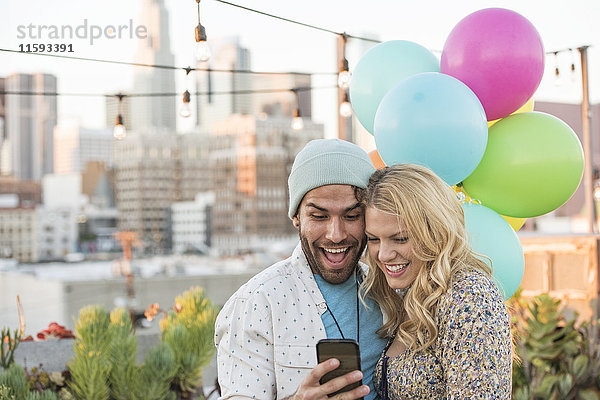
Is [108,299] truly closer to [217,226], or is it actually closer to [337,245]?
[217,226]

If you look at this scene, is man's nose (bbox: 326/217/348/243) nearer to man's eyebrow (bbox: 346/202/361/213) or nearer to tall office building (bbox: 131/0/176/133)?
man's eyebrow (bbox: 346/202/361/213)

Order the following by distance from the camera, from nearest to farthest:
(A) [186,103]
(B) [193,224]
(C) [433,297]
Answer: (C) [433,297] → (A) [186,103] → (B) [193,224]

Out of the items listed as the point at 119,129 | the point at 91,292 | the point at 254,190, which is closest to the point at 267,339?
the point at 119,129

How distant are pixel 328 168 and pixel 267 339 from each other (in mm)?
460

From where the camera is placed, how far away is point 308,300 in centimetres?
160

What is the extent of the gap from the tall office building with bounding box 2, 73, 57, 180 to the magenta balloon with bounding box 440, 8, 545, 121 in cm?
11626

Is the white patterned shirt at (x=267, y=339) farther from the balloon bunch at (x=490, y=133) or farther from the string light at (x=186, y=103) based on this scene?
the string light at (x=186, y=103)

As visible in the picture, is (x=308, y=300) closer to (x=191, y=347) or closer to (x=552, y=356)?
(x=191, y=347)

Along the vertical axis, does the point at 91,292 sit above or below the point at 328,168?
below

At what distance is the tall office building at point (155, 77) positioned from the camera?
424 feet

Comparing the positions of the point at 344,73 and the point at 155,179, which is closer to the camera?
the point at 344,73

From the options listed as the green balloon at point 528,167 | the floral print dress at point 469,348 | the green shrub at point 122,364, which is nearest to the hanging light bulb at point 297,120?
the green shrub at point 122,364

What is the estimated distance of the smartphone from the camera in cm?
127

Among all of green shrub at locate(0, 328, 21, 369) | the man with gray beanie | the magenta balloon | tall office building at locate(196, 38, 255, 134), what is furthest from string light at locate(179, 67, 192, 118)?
tall office building at locate(196, 38, 255, 134)
